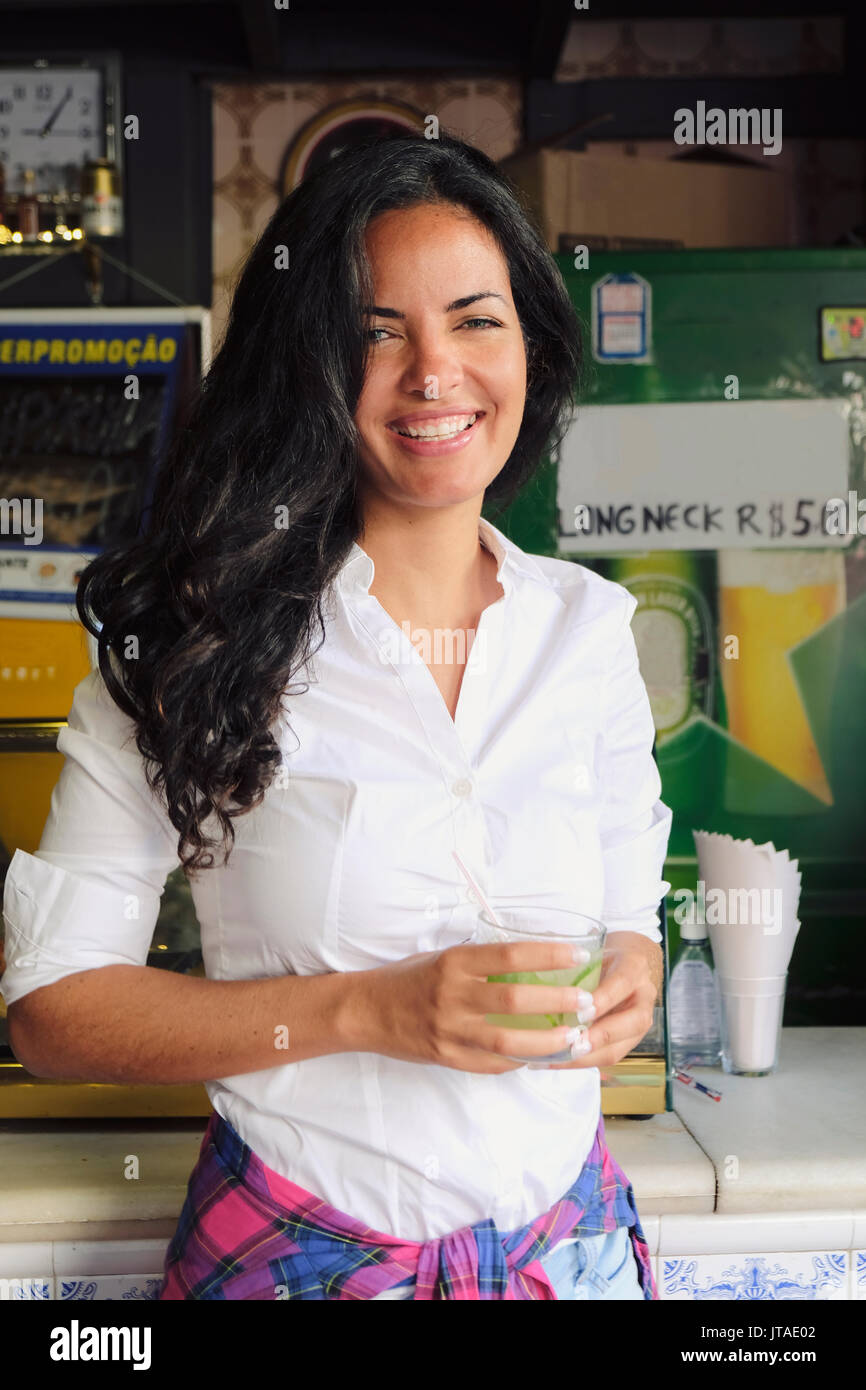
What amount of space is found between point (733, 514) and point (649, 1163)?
1149 mm

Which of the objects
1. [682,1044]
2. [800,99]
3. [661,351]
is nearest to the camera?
[682,1044]

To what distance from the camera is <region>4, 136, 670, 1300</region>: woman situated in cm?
110

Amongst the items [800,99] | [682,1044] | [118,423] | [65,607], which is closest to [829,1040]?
[682,1044]

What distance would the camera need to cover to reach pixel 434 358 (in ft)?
3.79

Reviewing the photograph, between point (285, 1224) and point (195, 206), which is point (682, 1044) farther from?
point (195, 206)

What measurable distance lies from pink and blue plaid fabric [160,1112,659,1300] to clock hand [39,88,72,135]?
3.16 m

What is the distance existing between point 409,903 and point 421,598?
32cm

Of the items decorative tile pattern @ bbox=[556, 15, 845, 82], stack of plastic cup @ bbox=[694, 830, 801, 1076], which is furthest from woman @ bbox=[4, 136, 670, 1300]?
decorative tile pattern @ bbox=[556, 15, 845, 82]

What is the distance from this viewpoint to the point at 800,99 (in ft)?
11.8

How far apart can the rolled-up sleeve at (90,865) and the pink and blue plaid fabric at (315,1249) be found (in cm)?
23

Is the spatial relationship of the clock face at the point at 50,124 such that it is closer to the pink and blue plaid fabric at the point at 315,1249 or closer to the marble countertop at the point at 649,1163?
the marble countertop at the point at 649,1163

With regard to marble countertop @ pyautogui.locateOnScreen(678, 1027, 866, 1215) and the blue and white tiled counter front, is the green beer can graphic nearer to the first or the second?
marble countertop @ pyautogui.locateOnScreen(678, 1027, 866, 1215)

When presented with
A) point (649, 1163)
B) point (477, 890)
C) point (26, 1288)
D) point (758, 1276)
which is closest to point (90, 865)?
point (477, 890)

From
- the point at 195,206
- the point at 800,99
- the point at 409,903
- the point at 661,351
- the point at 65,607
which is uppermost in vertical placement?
the point at 800,99
